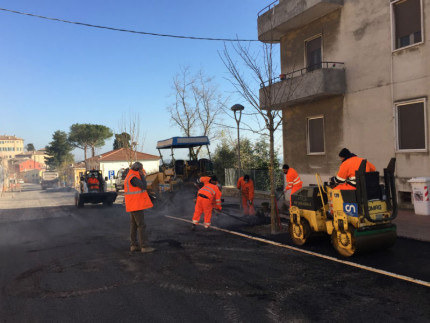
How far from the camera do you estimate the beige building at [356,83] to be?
10.1m

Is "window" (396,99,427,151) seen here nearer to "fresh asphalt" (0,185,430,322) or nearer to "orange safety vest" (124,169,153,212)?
"fresh asphalt" (0,185,430,322)

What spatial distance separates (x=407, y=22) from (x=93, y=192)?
47.5 ft

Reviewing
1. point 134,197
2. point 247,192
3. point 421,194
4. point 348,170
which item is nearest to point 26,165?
point 247,192

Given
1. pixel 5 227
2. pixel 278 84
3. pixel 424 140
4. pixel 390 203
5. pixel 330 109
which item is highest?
pixel 278 84

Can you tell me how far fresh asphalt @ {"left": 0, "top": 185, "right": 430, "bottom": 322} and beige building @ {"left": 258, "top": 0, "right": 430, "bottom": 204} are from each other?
5167 mm

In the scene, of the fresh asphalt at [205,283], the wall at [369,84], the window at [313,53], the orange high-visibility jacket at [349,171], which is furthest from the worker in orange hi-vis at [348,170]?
the window at [313,53]

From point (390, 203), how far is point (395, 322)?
106 inches

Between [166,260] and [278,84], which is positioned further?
[278,84]

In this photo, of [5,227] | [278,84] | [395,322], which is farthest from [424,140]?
[5,227]

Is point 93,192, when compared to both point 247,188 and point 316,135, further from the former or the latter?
point 316,135

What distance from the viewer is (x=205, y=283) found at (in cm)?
452

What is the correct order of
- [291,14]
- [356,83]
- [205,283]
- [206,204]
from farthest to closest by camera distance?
1. [291,14]
2. [356,83]
3. [206,204]
4. [205,283]

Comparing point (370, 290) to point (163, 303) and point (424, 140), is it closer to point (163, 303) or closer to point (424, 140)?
point (163, 303)

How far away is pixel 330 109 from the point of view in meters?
12.8
